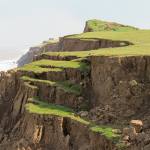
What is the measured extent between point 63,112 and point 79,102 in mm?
1247

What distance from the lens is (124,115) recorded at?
22.0m

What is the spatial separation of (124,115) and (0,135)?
204 inches

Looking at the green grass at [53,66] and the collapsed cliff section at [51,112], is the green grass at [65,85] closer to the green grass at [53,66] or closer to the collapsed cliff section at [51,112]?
the collapsed cliff section at [51,112]

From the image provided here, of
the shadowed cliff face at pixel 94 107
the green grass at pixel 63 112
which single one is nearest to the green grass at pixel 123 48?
the shadowed cliff face at pixel 94 107

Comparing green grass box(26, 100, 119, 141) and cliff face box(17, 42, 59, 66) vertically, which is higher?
green grass box(26, 100, 119, 141)

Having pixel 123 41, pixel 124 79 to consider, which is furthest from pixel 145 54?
pixel 123 41

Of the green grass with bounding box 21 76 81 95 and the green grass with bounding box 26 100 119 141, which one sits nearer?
the green grass with bounding box 26 100 119 141

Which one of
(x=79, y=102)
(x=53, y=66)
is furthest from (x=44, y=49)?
(x=79, y=102)

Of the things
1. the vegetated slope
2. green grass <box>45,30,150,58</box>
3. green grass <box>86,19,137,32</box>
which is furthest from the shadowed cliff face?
green grass <box>86,19,137,32</box>

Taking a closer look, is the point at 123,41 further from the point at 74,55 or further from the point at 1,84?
the point at 1,84

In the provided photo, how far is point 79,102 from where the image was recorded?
78.2 feet

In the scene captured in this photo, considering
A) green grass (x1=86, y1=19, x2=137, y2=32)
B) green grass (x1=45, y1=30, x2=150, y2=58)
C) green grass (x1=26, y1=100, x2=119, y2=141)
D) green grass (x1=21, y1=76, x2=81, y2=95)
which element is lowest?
green grass (x1=26, y1=100, x2=119, y2=141)

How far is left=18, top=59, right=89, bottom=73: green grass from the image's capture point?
24.9 metres

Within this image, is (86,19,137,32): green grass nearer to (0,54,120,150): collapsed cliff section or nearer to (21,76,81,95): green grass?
(0,54,120,150): collapsed cliff section
